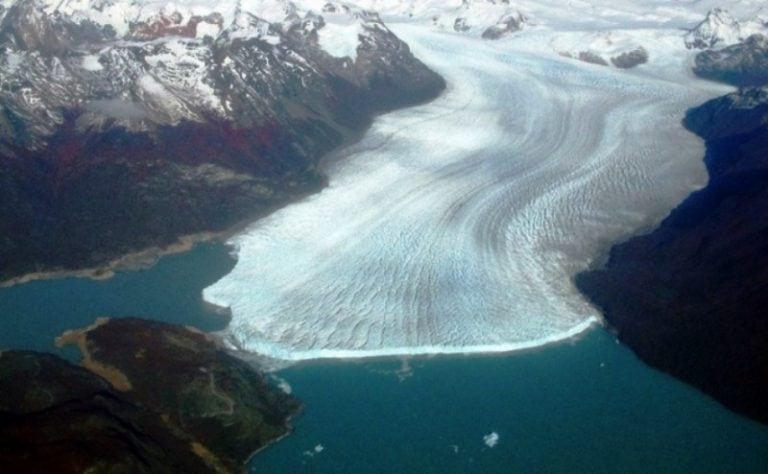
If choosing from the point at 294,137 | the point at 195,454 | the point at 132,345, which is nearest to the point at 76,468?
the point at 195,454

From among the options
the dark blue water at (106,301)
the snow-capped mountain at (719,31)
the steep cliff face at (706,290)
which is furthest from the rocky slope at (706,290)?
the snow-capped mountain at (719,31)

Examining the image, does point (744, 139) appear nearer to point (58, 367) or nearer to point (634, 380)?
point (634, 380)

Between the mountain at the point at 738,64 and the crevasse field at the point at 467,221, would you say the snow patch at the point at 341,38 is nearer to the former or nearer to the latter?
the crevasse field at the point at 467,221

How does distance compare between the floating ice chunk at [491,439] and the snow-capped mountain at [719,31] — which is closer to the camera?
the floating ice chunk at [491,439]

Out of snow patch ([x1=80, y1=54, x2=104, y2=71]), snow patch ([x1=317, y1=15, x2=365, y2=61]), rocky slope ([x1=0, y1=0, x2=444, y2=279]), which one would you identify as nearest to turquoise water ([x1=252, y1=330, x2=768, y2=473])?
rocky slope ([x1=0, y1=0, x2=444, y2=279])

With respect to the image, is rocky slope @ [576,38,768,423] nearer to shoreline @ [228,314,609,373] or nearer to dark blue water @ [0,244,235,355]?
shoreline @ [228,314,609,373]

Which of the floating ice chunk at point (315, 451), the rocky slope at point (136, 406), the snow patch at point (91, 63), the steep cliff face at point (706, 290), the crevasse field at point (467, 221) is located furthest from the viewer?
the snow patch at point (91, 63)
